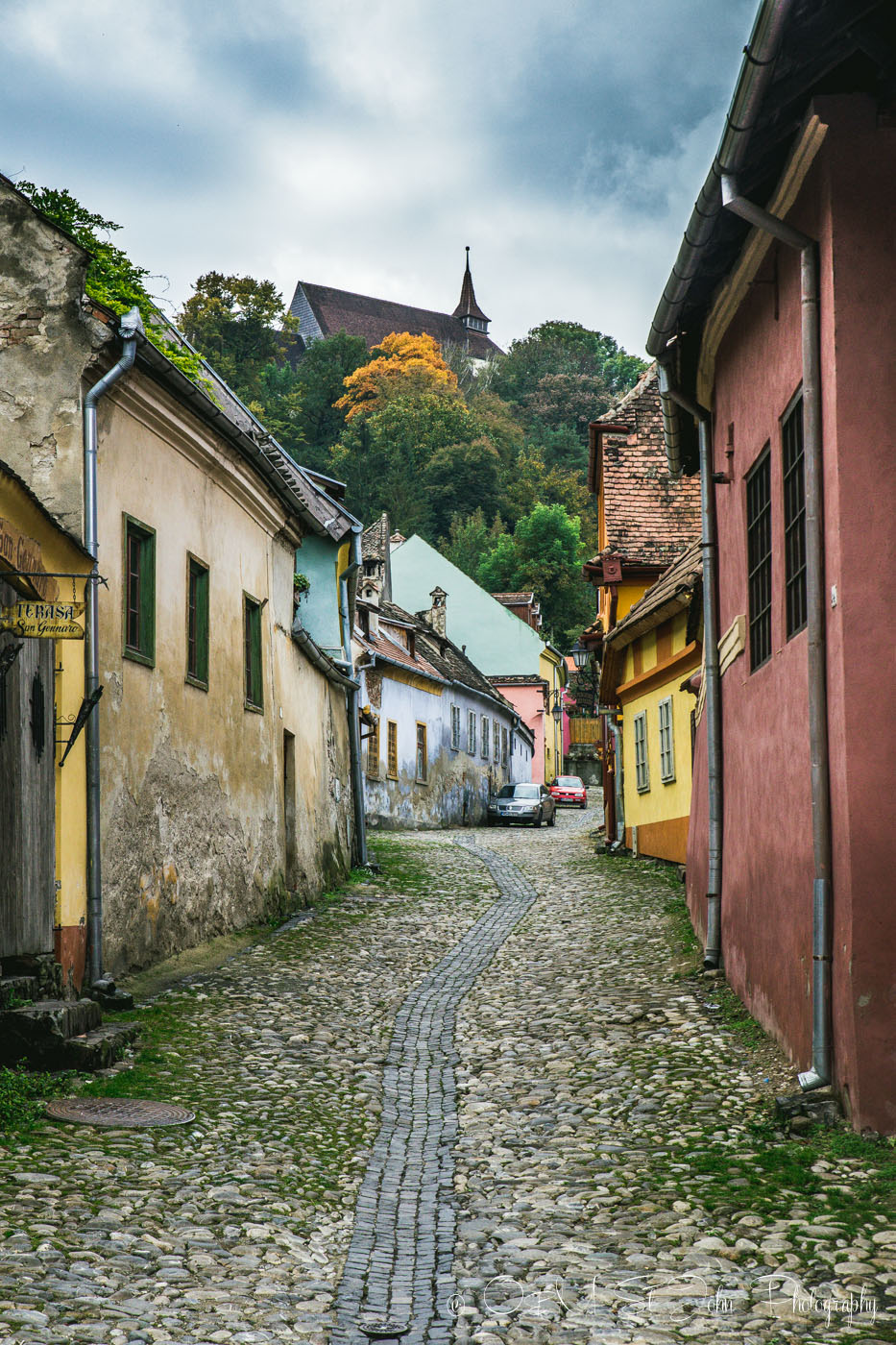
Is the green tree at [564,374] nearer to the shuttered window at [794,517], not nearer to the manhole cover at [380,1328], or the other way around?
the shuttered window at [794,517]

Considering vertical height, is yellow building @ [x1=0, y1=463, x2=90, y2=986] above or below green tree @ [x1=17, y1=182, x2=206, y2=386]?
below

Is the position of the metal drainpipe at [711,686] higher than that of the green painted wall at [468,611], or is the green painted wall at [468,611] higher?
the green painted wall at [468,611]

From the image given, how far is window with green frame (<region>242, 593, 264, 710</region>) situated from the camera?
51.6ft

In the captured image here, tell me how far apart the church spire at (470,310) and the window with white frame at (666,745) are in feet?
354

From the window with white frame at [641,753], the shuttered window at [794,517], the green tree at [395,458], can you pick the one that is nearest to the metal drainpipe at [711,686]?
the shuttered window at [794,517]

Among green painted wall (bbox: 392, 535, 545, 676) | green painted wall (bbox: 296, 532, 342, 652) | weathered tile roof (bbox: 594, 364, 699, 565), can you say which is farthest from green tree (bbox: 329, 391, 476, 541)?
green painted wall (bbox: 296, 532, 342, 652)

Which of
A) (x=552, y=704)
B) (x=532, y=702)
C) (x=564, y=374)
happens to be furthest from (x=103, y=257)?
(x=564, y=374)

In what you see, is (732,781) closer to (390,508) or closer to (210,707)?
(210,707)

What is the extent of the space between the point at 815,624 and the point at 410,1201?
342 centimetres

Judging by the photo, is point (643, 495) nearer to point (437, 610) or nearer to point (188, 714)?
point (188, 714)

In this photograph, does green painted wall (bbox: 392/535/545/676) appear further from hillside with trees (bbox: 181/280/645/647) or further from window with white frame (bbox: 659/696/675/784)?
window with white frame (bbox: 659/696/675/784)

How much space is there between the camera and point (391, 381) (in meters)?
71.3

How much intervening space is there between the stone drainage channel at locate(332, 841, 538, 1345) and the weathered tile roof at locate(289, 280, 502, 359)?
94.2 m

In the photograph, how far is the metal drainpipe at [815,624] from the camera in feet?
22.2
